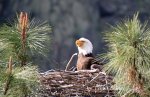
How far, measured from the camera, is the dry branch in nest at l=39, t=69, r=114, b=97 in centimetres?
392

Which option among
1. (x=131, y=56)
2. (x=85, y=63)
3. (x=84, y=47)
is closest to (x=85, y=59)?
(x=85, y=63)

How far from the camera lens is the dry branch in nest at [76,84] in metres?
3.92

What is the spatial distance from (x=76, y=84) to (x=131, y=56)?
811 mm

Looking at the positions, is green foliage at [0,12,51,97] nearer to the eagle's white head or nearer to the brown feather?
the brown feather

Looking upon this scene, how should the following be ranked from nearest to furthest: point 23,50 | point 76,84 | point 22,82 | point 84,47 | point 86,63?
point 22,82 < point 23,50 < point 76,84 < point 86,63 < point 84,47

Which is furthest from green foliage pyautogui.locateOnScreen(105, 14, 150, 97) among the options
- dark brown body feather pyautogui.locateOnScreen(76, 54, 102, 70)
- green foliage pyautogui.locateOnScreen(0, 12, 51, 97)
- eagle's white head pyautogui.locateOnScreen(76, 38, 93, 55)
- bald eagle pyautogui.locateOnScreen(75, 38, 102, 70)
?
eagle's white head pyautogui.locateOnScreen(76, 38, 93, 55)

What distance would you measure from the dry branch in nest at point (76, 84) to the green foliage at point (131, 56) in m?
0.52

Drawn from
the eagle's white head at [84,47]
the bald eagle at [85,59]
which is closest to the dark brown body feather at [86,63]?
the bald eagle at [85,59]

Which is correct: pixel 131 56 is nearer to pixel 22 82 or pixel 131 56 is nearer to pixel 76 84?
pixel 22 82

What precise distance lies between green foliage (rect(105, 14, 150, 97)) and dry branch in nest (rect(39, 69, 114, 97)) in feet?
Answer: 1.71

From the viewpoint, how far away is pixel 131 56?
327cm

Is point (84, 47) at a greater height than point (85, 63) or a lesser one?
greater

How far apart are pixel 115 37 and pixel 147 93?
266 mm

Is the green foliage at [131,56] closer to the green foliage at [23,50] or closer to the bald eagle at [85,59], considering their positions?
the green foliage at [23,50]
